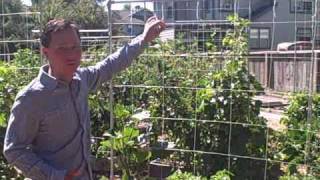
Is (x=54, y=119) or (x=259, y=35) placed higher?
(x=259, y=35)

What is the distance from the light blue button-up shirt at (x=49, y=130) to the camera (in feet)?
8.81

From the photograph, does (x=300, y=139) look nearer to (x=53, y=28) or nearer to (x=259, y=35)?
(x=53, y=28)

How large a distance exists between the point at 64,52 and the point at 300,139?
3573 millimetres

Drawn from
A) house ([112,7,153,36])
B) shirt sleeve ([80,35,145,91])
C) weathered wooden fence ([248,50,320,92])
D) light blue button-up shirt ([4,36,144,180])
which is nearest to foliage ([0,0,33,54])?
house ([112,7,153,36])

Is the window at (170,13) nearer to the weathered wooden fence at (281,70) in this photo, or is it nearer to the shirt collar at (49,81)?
the weathered wooden fence at (281,70)

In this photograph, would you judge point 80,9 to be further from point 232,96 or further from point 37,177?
point 37,177

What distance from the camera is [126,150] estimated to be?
5492 millimetres

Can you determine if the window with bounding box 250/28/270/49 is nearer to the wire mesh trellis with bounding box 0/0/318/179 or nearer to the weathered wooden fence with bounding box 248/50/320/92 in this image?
the weathered wooden fence with bounding box 248/50/320/92

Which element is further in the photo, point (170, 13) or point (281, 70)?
point (281, 70)

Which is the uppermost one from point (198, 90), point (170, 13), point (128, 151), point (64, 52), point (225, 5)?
point (225, 5)

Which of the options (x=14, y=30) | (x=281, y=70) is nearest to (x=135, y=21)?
(x=281, y=70)

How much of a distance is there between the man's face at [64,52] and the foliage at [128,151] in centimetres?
271

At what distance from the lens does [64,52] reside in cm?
271

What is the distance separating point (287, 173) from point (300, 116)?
114 cm
